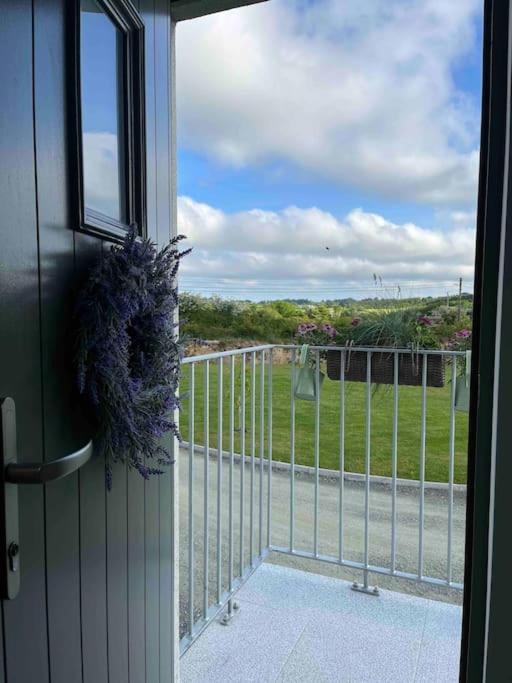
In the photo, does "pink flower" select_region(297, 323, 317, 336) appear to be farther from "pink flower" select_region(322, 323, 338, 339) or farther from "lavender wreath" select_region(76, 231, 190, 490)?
"lavender wreath" select_region(76, 231, 190, 490)

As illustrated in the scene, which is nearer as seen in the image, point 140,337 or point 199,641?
point 140,337

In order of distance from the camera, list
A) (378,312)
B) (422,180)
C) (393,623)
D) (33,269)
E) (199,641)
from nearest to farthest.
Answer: (33,269), (199,641), (393,623), (378,312), (422,180)

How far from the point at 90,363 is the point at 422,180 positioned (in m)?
2.17

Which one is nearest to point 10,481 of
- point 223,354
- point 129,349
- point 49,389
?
point 49,389

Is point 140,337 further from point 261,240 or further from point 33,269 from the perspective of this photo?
point 261,240

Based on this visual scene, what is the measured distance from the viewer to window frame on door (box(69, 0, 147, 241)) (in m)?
0.75

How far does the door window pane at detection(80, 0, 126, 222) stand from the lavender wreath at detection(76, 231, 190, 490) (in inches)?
4.5

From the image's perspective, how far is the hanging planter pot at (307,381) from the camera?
2258mm

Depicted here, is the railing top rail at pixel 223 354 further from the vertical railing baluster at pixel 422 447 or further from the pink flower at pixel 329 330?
the vertical railing baluster at pixel 422 447

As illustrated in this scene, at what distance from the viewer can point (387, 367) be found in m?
2.15

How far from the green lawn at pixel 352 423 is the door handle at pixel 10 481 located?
1.03 meters

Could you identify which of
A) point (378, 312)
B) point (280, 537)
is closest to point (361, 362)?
point (378, 312)

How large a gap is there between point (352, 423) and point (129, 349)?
2043 mm

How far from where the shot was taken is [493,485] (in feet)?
2.44
